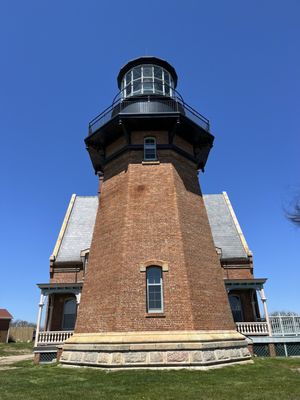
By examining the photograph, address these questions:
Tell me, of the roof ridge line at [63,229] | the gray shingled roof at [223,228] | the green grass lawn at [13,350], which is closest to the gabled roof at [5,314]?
the green grass lawn at [13,350]

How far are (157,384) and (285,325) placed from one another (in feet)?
42.2

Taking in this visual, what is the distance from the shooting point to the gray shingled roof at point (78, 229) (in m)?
23.0

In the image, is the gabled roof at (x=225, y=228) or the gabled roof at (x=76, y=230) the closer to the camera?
the gabled roof at (x=76, y=230)

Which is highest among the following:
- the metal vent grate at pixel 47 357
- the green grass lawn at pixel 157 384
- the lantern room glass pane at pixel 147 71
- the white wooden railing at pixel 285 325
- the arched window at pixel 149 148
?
the lantern room glass pane at pixel 147 71

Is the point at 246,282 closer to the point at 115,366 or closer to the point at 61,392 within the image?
the point at 115,366

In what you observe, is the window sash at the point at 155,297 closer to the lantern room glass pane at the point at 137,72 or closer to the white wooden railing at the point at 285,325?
the white wooden railing at the point at 285,325

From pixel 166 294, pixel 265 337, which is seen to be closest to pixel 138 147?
pixel 166 294

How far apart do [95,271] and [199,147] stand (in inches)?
358

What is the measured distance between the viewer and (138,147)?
1605 cm

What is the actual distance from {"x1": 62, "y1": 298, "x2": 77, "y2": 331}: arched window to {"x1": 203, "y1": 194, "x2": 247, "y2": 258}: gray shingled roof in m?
10.9

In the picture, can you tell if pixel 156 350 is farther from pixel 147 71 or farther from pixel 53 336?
pixel 147 71

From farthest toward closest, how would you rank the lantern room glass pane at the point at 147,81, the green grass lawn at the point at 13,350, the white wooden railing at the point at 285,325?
the green grass lawn at the point at 13,350 < the white wooden railing at the point at 285,325 < the lantern room glass pane at the point at 147,81

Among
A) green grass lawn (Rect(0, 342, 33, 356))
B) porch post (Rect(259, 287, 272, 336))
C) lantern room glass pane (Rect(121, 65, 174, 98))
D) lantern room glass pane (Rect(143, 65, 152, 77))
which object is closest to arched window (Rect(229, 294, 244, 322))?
porch post (Rect(259, 287, 272, 336))

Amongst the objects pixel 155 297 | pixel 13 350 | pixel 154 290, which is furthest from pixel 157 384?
pixel 13 350
